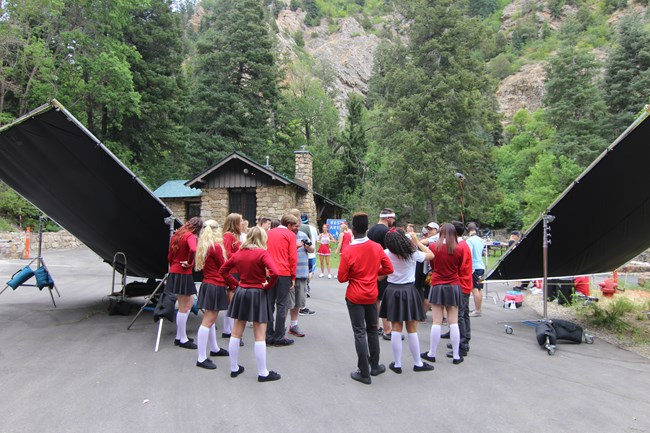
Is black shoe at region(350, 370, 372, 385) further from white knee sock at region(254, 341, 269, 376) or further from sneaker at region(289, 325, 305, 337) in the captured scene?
sneaker at region(289, 325, 305, 337)

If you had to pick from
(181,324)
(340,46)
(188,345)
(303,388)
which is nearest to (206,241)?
(181,324)

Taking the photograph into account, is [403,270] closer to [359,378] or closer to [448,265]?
[448,265]

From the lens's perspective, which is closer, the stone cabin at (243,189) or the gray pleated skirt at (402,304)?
the gray pleated skirt at (402,304)

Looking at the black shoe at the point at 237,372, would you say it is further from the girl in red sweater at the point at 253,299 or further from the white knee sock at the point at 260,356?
the white knee sock at the point at 260,356

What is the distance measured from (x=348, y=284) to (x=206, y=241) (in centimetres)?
189

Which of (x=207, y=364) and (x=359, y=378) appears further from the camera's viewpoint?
(x=207, y=364)

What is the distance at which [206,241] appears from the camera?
5.58m

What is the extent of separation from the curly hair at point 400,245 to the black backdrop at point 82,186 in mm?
3684

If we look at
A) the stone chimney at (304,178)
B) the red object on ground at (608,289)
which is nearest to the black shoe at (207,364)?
the red object on ground at (608,289)

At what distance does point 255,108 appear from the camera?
1435 inches

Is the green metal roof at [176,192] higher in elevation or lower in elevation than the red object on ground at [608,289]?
higher

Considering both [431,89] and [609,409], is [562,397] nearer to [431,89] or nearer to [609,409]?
[609,409]

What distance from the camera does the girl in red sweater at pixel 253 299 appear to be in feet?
15.7

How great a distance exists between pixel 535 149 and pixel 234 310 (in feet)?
139
